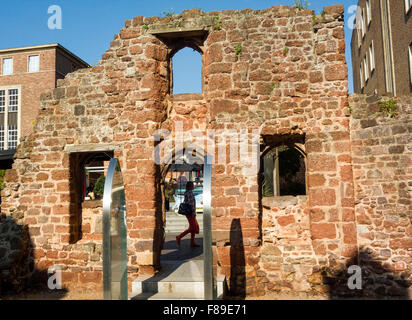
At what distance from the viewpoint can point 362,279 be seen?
647cm

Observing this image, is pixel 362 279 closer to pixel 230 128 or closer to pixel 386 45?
pixel 230 128

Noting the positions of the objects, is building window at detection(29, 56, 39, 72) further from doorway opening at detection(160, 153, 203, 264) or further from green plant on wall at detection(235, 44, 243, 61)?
green plant on wall at detection(235, 44, 243, 61)

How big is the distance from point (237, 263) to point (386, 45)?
460 inches

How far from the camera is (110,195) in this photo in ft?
15.1

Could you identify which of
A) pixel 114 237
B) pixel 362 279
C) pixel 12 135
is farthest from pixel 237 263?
pixel 12 135

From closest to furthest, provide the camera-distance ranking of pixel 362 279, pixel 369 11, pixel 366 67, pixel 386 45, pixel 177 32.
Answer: pixel 362 279
pixel 177 32
pixel 386 45
pixel 369 11
pixel 366 67

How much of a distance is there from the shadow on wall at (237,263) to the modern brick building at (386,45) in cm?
921

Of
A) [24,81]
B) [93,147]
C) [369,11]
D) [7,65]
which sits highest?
[7,65]

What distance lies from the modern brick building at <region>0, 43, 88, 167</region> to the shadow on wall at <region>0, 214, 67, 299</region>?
2054 cm

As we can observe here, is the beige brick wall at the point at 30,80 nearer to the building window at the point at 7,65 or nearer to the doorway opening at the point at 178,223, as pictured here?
the building window at the point at 7,65

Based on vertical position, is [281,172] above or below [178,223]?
above

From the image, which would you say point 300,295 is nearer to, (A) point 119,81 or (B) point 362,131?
(B) point 362,131

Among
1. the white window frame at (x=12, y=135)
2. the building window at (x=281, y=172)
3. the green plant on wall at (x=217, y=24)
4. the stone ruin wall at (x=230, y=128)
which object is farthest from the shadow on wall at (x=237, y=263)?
the white window frame at (x=12, y=135)

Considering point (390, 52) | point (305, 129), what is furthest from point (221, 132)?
point (390, 52)
